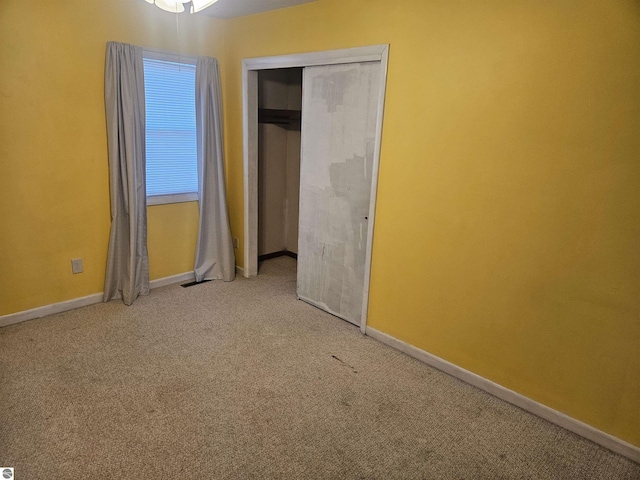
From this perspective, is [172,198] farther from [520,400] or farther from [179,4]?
[520,400]

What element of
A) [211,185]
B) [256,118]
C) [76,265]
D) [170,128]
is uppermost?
[256,118]

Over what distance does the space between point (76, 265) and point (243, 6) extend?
8.37 ft

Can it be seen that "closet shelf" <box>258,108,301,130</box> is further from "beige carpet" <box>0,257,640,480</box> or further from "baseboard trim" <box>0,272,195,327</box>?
"beige carpet" <box>0,257,640,480</box>

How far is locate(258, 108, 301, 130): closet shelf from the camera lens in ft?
14.1

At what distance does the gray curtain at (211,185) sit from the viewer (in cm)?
375

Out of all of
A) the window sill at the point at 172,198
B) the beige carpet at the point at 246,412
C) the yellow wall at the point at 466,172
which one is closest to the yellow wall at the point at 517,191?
the yellow wall at the point at 466,172

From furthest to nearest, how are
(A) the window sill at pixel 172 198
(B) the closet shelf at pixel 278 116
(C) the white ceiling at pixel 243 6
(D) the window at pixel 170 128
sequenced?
(B) the closet shelf at pixel 278 116 → (A) the window sill at pixel 172 198 → (D) the window at pixel 170 128 → (C) the white ceiling at pixel 243 6

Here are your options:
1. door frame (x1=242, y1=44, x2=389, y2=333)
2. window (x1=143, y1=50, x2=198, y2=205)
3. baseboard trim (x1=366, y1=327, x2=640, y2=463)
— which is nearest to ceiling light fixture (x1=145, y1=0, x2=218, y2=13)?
door frame (x1=242, y1=44, x2=389, y2=333)

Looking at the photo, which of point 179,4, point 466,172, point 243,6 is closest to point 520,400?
point 466,172

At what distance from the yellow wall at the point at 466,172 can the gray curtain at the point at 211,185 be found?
1.21 ft

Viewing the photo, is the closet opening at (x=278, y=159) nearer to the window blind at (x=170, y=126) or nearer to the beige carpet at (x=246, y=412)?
the window blind at (x=170, y=126)

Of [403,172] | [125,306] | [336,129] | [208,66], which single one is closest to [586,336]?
[403,172]

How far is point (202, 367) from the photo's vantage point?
8.70ft

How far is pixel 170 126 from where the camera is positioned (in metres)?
3.68
